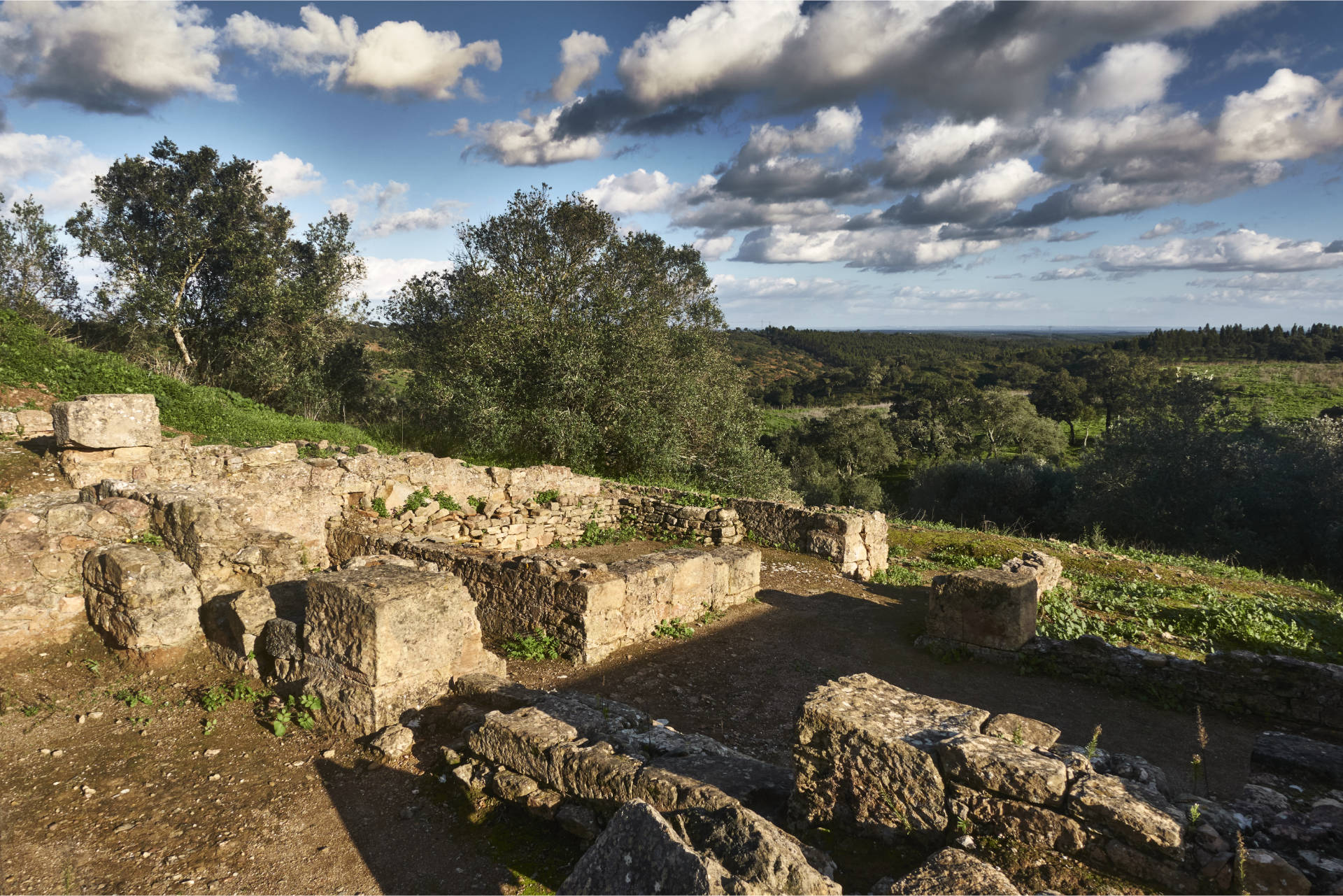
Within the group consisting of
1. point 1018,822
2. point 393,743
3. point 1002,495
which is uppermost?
point 1018,822

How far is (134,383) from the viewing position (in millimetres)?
12844

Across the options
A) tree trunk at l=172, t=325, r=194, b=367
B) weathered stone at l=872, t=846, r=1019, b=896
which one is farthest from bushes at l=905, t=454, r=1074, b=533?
tree trunk at l=172, t=325, r=194, b=367

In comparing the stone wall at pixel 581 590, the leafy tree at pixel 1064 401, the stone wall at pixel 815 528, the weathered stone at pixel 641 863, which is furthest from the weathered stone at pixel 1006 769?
the leafy tree at pixel 1064 401

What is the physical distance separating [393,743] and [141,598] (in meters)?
3.37

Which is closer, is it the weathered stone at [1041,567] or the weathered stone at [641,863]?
the weathered stone at [641,863]

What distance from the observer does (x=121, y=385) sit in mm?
12633

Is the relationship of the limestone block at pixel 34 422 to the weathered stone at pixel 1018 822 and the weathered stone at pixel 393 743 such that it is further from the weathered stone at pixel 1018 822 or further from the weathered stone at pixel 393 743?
the weathered stone at pixel 1018 822

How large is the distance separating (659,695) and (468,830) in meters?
2.92

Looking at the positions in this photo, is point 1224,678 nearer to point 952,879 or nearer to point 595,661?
point 952,879

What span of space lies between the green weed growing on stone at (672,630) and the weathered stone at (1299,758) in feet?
18.9

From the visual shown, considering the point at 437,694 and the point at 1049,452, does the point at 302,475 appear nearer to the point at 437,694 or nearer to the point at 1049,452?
the point at 437,694

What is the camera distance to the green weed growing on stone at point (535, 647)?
315 inches

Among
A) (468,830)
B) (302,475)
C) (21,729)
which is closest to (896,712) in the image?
(468,830)

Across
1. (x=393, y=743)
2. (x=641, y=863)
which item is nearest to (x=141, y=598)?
(x=393, y=743)
